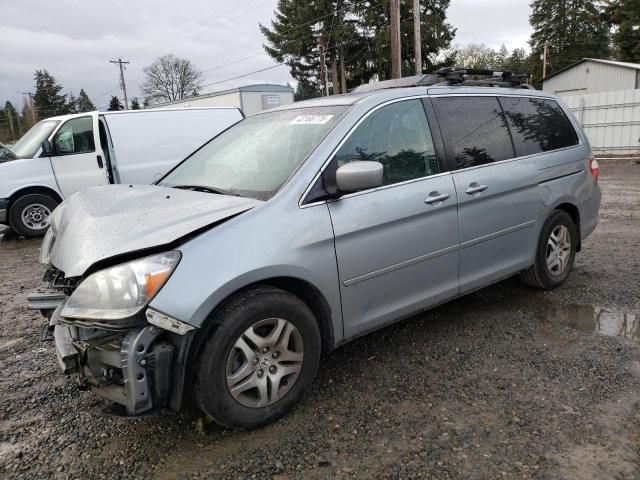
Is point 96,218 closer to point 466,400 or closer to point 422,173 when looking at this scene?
point 422,173

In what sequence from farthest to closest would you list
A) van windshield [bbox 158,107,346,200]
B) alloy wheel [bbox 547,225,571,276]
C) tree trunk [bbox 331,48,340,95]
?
tree trunk [bbox 331,48,340,95] < alloy wheel [bbox 547,225,571,276] < van windshield [bbox 158,107,346,200]

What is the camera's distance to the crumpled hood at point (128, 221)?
95.0 inches

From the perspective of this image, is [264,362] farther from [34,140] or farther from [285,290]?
[34,140]

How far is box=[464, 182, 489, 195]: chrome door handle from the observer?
3490mm

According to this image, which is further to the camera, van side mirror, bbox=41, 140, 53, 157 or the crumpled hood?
van side mirror, bbox=41, 140, 53, 157

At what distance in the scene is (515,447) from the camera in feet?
7.93

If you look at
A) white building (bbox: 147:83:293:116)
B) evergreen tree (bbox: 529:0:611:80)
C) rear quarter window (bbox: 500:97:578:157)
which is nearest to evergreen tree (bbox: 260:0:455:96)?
white building (bbox: 147:83:293:116)

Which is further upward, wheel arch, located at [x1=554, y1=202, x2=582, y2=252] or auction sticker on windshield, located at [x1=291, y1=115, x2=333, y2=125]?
auction sticker on windshield, located at [x1=291, y1=115, x2=333, y2=125]

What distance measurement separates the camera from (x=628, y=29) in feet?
120

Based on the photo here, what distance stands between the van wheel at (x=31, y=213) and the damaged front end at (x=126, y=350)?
22.7ft

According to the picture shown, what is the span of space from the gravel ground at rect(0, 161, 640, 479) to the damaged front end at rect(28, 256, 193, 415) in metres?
0.30

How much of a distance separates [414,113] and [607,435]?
7.26 ft

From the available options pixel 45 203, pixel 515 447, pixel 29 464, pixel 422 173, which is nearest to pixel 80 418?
pixel 29 464

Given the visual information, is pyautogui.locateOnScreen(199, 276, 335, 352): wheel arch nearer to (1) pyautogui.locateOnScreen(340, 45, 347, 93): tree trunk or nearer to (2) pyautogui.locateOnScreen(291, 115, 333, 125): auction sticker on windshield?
(2) pyautogui.locateOnScreen(291, 115, 333, 125): auction sticker on windshield
